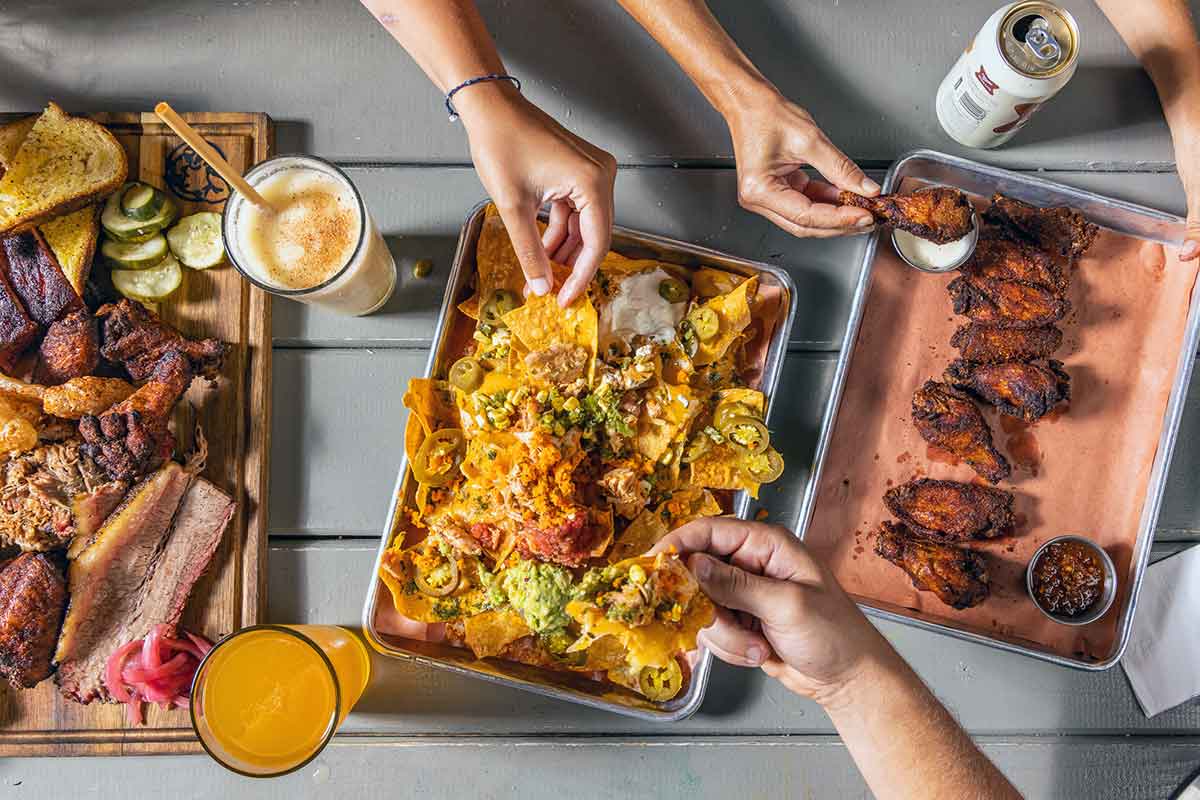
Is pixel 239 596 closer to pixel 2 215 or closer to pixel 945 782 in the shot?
pixel 2 215

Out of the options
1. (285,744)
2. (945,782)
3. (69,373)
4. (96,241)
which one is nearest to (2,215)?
(96,241)

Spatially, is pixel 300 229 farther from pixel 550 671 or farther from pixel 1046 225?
pixel 1046 225

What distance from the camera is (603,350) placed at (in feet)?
6.91

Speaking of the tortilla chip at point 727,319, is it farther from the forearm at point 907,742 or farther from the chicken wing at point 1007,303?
the forearm at point 907,742

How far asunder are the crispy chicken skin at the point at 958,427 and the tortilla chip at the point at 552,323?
920 mm

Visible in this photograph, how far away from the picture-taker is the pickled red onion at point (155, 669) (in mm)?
2119

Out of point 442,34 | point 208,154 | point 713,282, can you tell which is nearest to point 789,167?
point 713,282

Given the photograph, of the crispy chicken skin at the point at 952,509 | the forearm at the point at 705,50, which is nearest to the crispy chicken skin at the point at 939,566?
the crispy chicken skin at the point at 952,509

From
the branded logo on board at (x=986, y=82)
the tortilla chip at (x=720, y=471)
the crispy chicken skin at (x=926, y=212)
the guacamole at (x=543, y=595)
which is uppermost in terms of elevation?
the branded logo on board at (x=986, y=82)

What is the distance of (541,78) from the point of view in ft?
7.98

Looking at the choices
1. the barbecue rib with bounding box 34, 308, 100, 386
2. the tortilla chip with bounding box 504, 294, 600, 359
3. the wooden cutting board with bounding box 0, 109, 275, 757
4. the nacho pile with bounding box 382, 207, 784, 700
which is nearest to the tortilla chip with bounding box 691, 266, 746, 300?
the nacho pile with bounding box 382, 207, 784, 700

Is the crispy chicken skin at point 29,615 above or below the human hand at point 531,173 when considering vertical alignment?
below

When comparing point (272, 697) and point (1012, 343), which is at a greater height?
point (1012, 343)

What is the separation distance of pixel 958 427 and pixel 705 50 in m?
1.19
